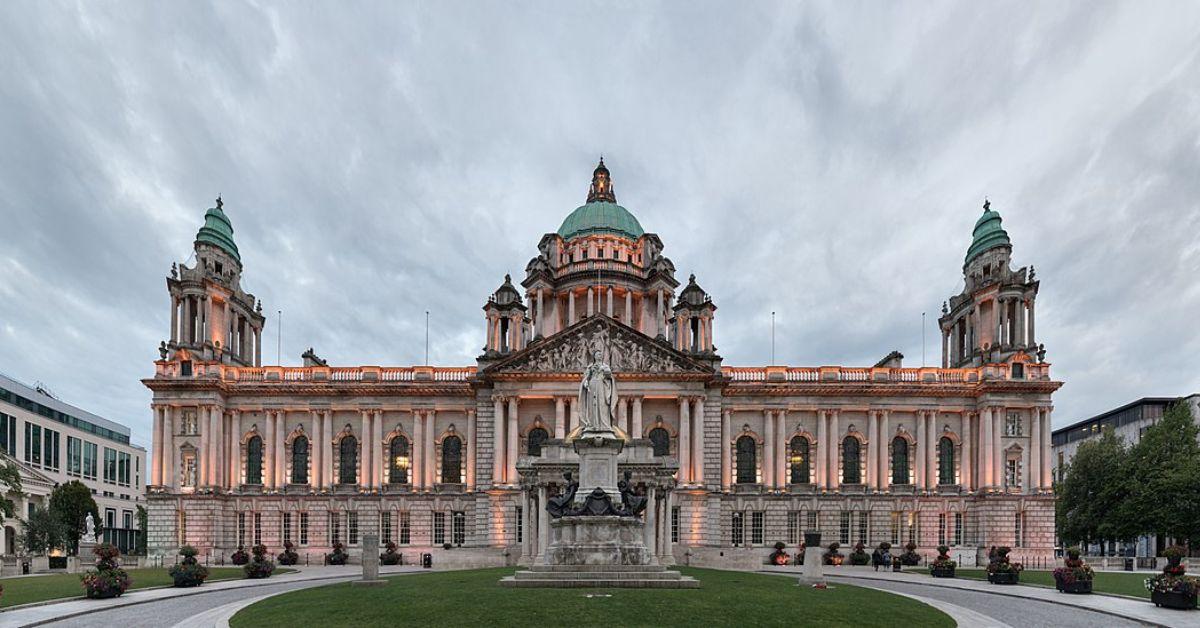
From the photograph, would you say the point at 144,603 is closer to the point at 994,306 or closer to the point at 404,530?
the point at 404,530

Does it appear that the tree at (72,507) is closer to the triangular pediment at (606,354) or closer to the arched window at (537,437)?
the arched window at (537,437)

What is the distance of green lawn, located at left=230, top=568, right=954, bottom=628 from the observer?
66.3 feet

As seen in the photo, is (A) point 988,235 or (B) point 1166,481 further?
(A) point 988,235

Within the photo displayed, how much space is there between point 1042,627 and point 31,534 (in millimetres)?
72870

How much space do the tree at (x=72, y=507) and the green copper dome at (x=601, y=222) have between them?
55274mm

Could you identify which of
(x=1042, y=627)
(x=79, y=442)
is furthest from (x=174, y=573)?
(x=79, y=442)

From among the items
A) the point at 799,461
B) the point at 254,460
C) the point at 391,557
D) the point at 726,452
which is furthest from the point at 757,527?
the point at 254,460

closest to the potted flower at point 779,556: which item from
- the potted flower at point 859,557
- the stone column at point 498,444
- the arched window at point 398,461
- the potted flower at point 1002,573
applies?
the potted flower at point 859,557

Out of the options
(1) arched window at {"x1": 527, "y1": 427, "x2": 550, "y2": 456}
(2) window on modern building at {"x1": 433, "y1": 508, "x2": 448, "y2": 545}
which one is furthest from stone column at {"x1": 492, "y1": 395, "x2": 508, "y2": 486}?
(2) window on modern building at {"x1": 433, "y1": 508, "x2": 448, "y2": 545}

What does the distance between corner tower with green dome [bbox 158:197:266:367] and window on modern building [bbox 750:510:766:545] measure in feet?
159

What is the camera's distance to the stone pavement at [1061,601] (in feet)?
83.5

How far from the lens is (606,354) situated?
6531cm

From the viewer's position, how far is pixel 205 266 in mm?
70188

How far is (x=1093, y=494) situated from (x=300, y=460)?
68026 mm
